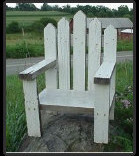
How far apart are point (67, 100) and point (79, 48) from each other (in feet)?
1.67

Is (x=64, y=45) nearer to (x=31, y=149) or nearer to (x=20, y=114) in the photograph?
(x=20, y=114)

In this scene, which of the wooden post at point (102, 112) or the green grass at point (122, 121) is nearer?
the wooden post at point (102, 112)

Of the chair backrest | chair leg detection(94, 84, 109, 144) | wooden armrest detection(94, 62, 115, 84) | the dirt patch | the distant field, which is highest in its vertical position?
the distant field

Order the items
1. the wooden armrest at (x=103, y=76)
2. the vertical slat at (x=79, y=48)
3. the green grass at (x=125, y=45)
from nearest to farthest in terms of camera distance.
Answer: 1. the wooden armrest at (x=103, y=76)
2. the vertical slat at (x=79, y=48)
3. the green grass at (x=125, y=45)

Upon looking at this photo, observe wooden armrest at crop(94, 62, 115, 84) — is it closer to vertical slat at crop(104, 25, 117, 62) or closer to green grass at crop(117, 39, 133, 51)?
vertical slat at crop(104, 25, 117, 62)

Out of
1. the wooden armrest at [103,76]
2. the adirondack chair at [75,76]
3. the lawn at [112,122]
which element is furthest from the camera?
the lawn at [112,122]

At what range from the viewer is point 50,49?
2.69 m

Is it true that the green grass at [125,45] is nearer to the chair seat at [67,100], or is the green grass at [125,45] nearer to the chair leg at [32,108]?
the chair seat at [67,100]

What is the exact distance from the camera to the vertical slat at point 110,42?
253cm

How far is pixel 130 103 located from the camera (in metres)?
2.80

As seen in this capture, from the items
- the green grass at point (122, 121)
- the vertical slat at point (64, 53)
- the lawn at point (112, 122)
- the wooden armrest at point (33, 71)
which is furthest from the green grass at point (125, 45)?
the wooden armrest at point (33, 71)

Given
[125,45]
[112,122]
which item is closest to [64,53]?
[112,122]

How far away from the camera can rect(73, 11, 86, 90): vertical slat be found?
259 cm

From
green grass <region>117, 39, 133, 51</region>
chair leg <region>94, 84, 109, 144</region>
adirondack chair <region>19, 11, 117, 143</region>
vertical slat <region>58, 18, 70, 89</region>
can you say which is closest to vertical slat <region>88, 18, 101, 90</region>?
adirondack chair <region>19, 11, 117, 143</region>
